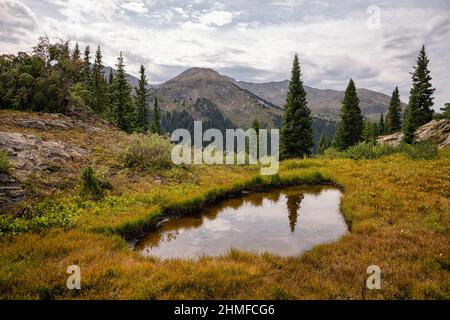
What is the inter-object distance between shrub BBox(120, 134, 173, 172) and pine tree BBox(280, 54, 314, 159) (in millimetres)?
23374

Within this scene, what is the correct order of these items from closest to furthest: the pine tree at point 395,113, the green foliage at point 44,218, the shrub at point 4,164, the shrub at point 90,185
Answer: the green foliage at point 44,218 < the shrub at point 4,164 < the shrub at point 90,185 < the pine tree at point 395,113

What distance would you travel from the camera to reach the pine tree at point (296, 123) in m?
39.0

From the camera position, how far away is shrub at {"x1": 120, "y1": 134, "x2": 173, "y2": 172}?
55.8 ft

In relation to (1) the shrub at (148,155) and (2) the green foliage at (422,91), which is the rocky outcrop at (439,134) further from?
(1) the shrub at (148,155)

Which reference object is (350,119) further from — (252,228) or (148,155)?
(252,228)

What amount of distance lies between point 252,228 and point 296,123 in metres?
29.5

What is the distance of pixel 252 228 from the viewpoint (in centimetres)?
1167

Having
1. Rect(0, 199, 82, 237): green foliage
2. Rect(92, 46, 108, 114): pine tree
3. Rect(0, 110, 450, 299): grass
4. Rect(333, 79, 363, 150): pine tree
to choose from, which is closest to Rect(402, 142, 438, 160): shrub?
Rect(0, 110, 450, 299): grass

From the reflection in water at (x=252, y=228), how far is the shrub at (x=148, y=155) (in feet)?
15.6

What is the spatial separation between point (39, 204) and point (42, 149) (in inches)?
205

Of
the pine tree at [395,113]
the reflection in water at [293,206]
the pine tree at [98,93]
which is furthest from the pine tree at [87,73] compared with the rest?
the pine tree at [395,113]

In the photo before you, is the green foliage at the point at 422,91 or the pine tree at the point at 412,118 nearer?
the pine tree at the point at 412,118

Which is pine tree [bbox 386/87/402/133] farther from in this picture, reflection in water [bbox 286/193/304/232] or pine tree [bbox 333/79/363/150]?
reflection in water [bbox 286/193/304/232]

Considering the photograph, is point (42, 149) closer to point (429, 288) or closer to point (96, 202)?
point (96, 202)
